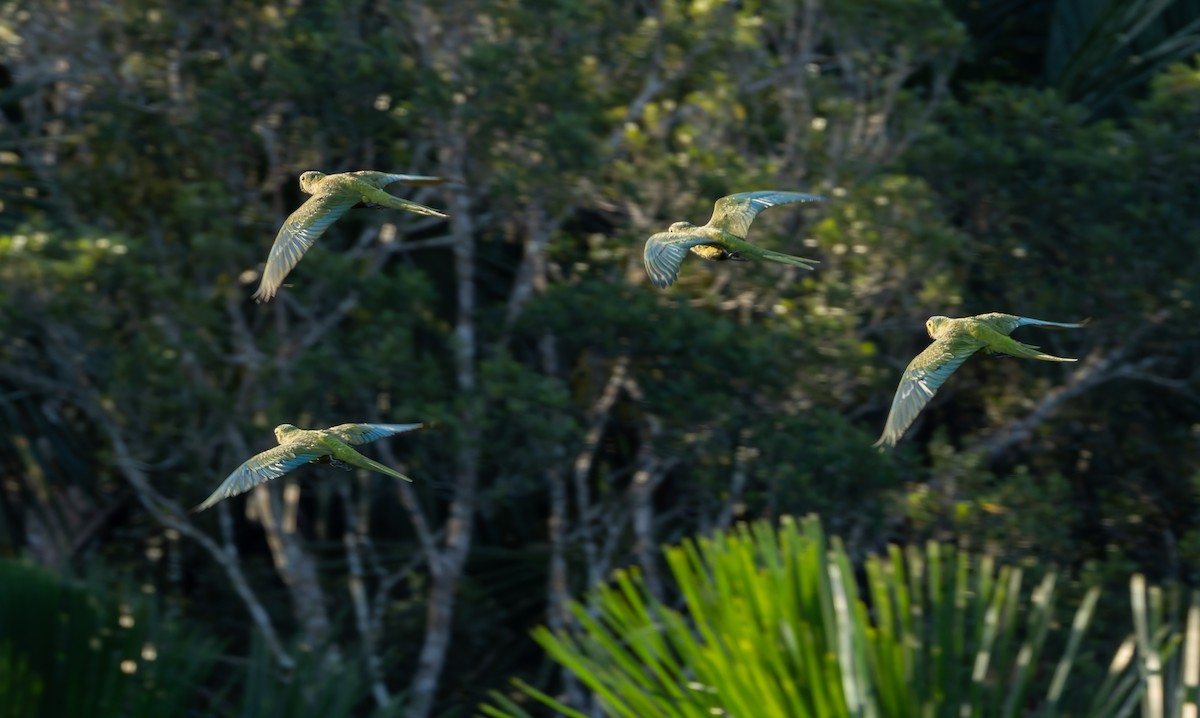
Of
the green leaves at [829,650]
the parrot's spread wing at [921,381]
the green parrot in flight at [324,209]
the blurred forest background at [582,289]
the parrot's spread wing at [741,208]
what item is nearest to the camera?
the parrot's spread wing at [921,381]

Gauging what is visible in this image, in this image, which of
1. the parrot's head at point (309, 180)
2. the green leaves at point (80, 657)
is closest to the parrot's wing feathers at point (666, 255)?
the parrot's head at point (309, 180)

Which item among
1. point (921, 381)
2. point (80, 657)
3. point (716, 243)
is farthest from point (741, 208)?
point (80, 657)

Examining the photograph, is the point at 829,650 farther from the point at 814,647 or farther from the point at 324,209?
the point at 324,209

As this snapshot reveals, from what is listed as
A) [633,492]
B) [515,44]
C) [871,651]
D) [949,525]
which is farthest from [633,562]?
[871,651]

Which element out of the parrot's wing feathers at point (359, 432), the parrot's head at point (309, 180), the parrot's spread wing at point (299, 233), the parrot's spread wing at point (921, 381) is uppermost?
the parrot's spread wing at point (921, 381)

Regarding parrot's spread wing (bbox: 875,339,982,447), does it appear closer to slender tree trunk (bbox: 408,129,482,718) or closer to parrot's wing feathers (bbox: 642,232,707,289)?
parrot's wing feathers (bbox: 642,232,707,289)

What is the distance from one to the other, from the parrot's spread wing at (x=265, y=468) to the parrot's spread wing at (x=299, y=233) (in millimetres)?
318

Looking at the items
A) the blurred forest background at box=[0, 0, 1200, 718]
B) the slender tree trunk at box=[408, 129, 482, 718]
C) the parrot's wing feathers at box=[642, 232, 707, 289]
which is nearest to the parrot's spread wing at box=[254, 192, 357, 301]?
the parrot's wing feathers at box=[642, 232, 707, 289]

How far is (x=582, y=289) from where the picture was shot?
7562mm

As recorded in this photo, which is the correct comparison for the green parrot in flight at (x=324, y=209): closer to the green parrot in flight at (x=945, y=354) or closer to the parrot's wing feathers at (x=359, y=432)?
the parrot's wing feathers at (x=359, y=432)

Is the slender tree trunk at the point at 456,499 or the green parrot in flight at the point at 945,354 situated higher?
the green parrot in flight at the point at 945,354

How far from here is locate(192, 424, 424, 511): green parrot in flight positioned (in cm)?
312

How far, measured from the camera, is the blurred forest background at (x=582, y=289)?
7418mm

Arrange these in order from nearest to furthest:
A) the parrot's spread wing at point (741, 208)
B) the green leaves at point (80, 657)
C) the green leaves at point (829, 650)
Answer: the parrot's spread wing at point (741, 208) < the green leaves at point (829, 650) < the green leaves at point (80, 657)
